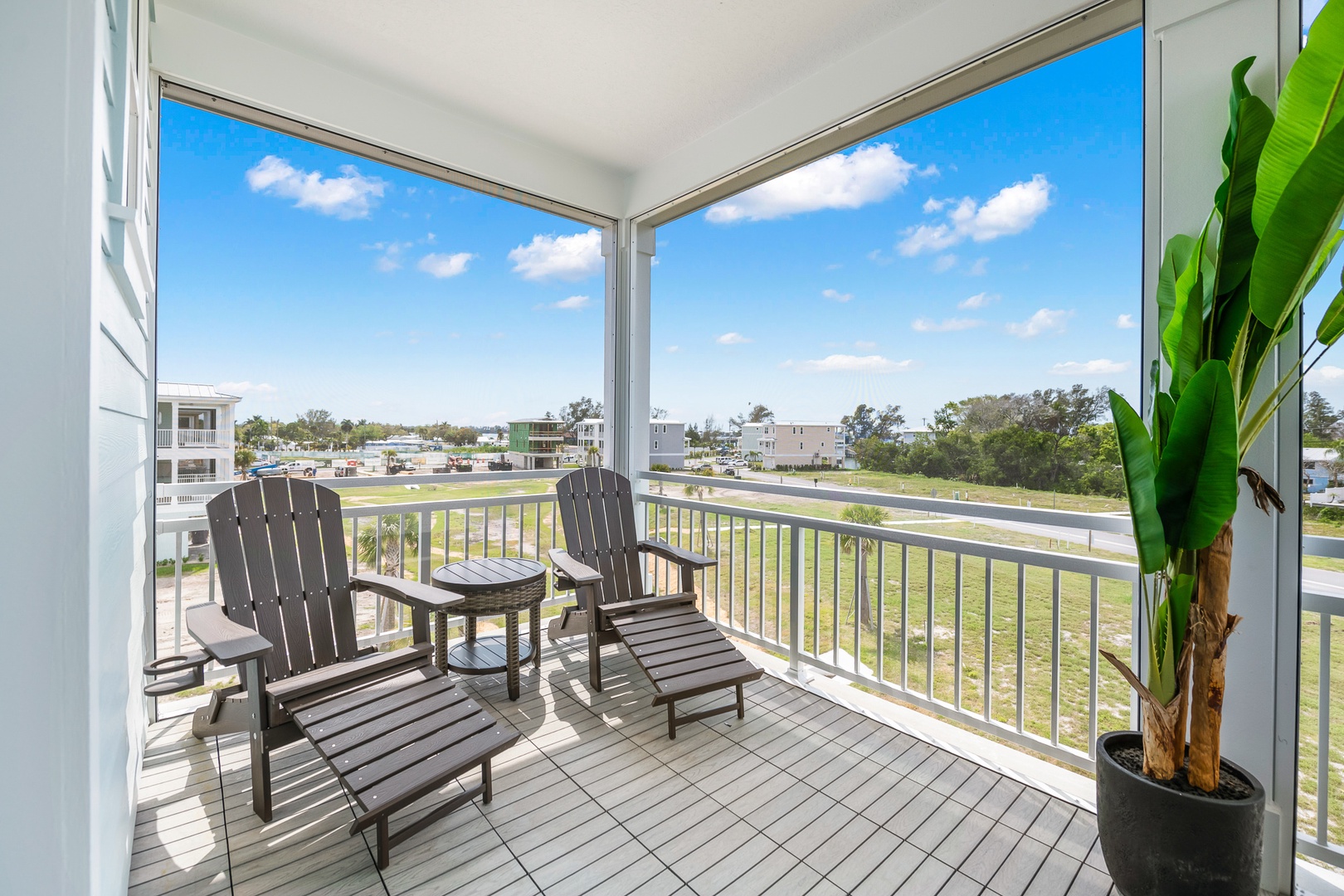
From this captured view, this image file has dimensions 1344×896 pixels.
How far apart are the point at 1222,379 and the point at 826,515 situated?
222 centimetres

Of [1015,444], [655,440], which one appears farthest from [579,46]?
[1015,444]

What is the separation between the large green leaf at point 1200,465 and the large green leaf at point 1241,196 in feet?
1.24

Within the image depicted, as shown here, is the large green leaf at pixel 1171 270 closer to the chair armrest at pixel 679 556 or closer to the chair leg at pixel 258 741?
the chair armrest at pixel 679 556

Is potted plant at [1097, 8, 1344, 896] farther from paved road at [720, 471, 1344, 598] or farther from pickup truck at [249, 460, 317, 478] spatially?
pickup truck at [249, 460, 317, 478]

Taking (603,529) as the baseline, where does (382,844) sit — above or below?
below

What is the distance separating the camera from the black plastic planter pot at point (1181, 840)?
155cm

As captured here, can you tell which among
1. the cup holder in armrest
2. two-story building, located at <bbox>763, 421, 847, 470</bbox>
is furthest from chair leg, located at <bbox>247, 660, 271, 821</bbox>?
two-story building, located at <bbox>763, 421, 847, 470</bbox>

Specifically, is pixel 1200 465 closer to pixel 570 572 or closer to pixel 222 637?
pixel 570 572

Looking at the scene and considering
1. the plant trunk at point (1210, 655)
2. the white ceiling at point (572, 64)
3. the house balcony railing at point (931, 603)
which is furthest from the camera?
the white ceiling at point (572, 64)

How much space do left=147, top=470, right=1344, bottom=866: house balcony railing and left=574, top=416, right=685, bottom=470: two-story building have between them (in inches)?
19.9

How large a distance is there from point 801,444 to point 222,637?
9.85ft

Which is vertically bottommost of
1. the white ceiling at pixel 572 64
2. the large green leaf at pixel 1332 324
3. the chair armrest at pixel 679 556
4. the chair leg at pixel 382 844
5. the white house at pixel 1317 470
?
the chair leg at pixel 382 844

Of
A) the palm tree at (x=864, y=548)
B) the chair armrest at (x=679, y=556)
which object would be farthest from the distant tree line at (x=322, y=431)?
the palm tree at (x=864, y=548)

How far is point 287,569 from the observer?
8.59ft
